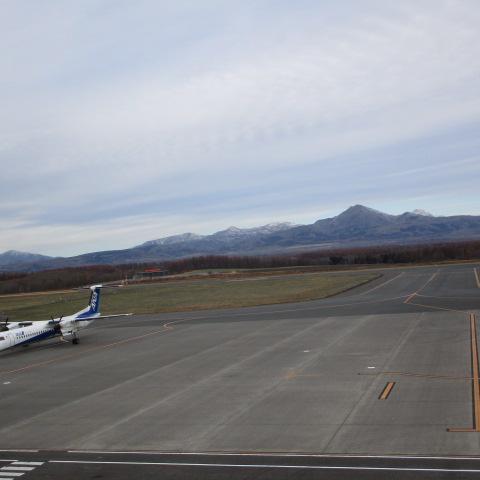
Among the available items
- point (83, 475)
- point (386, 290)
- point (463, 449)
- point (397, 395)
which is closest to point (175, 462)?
point (83, 475)

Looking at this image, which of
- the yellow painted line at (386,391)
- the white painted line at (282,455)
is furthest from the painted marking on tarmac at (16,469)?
the yellow painted line at (386,391)

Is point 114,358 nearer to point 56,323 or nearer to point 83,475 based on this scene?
point 56,323

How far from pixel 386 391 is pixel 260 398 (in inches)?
210

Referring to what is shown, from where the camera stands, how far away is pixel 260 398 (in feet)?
82.7

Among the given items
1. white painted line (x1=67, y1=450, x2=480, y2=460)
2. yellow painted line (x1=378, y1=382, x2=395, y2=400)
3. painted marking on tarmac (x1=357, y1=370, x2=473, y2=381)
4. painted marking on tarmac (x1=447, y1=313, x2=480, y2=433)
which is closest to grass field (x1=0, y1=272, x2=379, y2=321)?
painted marking on tarmac (x1=447, y1=313, x2=480, y2=433)

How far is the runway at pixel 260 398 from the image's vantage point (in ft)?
58.7

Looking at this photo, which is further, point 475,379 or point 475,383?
point 475,379

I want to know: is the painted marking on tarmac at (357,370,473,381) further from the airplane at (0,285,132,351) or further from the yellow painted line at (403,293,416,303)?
the yellow painted line at (403,293,416,303)

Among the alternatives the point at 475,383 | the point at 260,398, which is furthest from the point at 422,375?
the point at 260,398

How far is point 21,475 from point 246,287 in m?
80.3

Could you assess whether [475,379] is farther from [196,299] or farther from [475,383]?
[196,299]

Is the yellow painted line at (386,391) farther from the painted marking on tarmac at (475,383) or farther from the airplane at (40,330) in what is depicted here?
the airplane at (40,330)

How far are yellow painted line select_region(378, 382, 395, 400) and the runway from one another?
16 cm

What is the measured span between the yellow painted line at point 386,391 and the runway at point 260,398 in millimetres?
160
